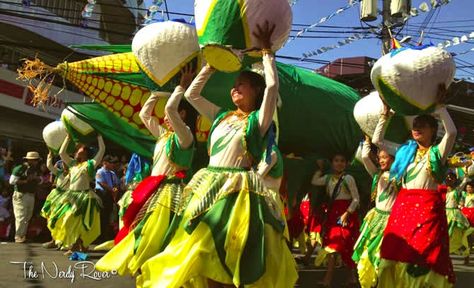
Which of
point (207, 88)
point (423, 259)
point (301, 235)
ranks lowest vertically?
point (301, 235)

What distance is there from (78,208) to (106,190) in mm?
1953

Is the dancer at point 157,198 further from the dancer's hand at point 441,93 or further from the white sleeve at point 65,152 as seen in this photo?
the white sleeve at point 65,152

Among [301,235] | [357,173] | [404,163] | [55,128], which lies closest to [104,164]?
[55,128]

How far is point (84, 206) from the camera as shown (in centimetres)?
748

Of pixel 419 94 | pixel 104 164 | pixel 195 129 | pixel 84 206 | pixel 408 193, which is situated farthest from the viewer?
pixel 104 164

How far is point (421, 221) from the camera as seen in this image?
12.0 feet

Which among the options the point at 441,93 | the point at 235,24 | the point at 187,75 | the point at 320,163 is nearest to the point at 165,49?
the point at 187,75

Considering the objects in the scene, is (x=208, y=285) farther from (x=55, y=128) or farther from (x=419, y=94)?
(x=55, y=128)

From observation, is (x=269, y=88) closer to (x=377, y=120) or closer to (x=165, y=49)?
(x=165, y=49)

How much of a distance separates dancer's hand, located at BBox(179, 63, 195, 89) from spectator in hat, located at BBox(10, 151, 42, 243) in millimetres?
6037

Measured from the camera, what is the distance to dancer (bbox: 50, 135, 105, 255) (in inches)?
289

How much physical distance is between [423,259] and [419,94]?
1.07 metres

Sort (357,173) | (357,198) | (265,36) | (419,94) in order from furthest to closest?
(357,173) < (357,198) < (419,94) < (265,36)

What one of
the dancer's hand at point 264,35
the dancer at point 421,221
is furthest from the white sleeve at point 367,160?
the dancer's hand at point 264,35
